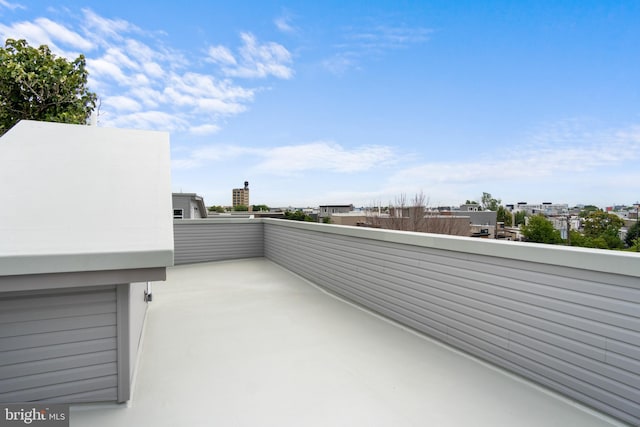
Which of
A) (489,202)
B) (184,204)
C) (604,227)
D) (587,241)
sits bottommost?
(587,241)

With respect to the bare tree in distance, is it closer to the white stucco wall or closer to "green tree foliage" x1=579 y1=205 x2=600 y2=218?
"green tree foliage" x1=579 y1=205 x2=600 y2=218

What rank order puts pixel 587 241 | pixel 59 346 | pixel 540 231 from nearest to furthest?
pixel 59 346, pixel 587 241, pixel 540 231

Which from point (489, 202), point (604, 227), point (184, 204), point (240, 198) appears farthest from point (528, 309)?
point (240, 198)

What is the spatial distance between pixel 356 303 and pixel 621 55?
41.8 ft

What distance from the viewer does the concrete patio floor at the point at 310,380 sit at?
6.30ft

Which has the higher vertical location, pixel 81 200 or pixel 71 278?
pixel 81 200

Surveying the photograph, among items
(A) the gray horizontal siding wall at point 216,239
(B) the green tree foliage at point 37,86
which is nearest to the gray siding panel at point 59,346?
(A) the gray horizontal siding wall at point 216,239

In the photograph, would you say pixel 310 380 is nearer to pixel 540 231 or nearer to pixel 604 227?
pixel 604 227

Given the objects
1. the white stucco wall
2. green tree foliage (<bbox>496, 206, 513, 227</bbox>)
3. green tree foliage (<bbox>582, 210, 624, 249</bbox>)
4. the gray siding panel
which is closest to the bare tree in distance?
green tree foliage (<bbox>582, 210, 624, 249</bbox>)

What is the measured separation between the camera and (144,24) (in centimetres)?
875

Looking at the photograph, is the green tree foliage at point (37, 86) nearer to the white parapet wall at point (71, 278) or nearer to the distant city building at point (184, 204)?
the white parapet wall at point (71, 278)

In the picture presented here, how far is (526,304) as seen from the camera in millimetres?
2334

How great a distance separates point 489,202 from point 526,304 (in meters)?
35.2

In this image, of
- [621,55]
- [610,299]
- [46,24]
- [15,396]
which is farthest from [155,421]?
[621,55]
